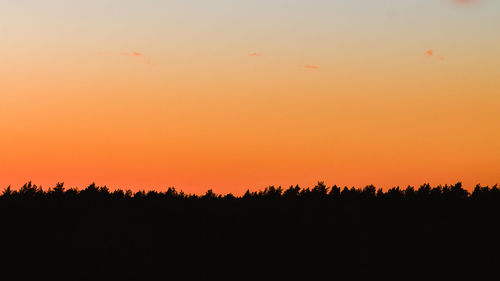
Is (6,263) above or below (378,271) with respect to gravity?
above

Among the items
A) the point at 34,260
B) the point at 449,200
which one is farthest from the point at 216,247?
the point at 449,200

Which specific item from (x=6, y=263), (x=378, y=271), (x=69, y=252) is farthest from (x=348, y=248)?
(x=6, y=263)

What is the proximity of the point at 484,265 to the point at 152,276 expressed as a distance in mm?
13315

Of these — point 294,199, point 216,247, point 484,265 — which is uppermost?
point 294,199

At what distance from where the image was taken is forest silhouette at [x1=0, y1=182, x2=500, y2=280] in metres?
32.9

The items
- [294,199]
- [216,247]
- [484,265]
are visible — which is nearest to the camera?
[484,265]

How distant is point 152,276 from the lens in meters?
33.2

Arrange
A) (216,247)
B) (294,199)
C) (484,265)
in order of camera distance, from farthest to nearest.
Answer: (294,199) → (216,247) → (484,265)

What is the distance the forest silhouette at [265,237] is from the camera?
32.9 metres

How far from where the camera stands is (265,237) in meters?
34.4

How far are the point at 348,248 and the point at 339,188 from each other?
6949mm

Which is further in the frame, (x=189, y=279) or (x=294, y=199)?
(x=294, y=199)

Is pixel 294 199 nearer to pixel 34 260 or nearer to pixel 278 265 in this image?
pixel 278 265

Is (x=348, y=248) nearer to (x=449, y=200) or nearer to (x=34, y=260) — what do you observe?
(x=449, y=200)
